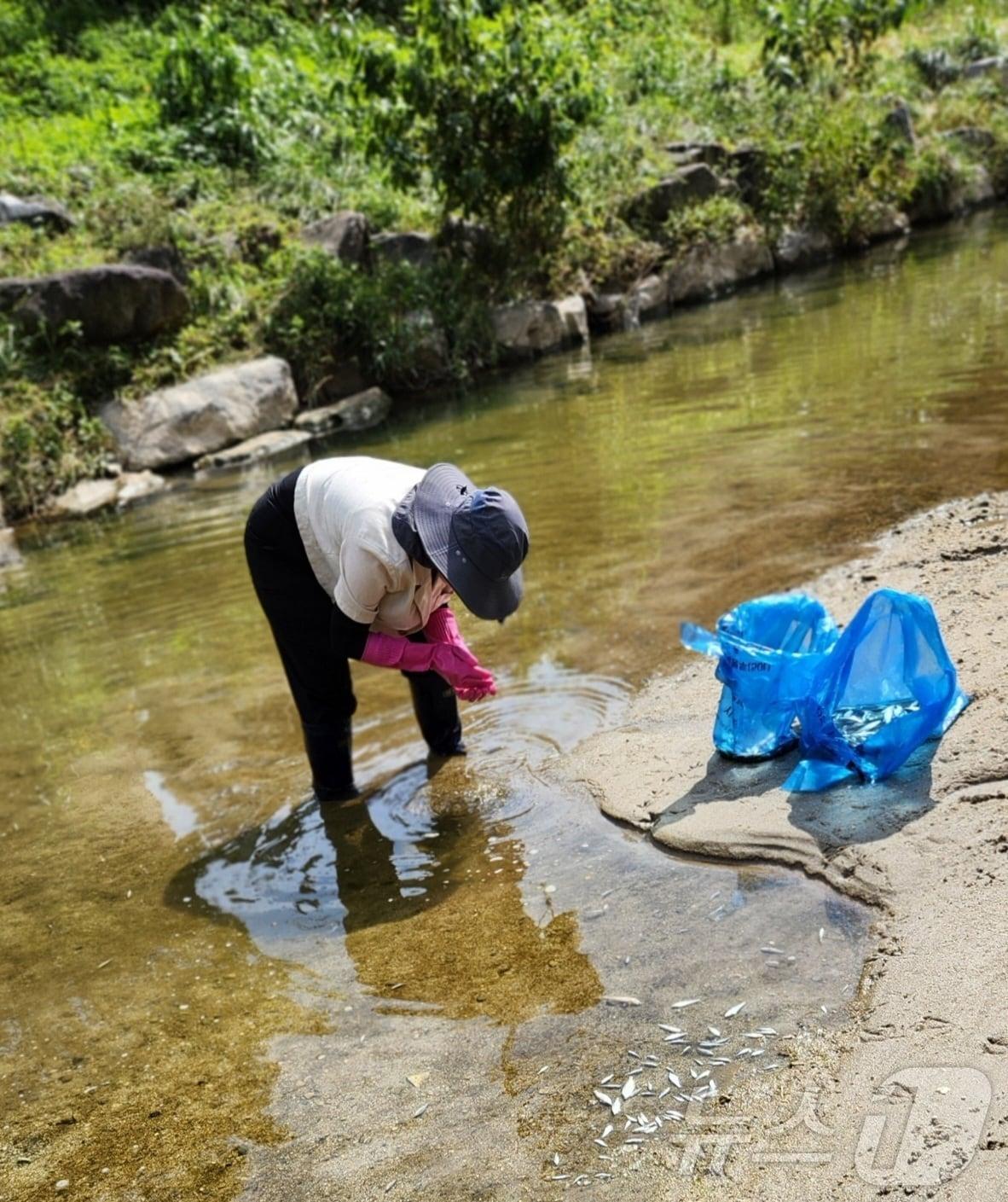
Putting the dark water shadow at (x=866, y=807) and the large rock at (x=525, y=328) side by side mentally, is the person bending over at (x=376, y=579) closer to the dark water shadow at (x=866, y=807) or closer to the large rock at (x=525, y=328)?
the dark water shadow at (x=866, y=807)

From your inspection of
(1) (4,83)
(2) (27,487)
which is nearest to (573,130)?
(2) (27,487)

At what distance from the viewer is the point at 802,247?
15562mm

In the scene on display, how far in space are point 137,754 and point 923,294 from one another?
928 centimetres

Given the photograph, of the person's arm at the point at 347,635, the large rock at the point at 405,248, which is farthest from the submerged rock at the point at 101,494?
the person's arm at the point at 347,635

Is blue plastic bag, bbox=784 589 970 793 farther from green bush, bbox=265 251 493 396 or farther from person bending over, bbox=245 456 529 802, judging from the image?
green bush, bbox=265 251 493 396

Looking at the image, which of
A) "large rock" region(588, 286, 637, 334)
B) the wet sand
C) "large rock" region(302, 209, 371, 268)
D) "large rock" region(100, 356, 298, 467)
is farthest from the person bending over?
"large rock" region(588, 286, 637, 334)

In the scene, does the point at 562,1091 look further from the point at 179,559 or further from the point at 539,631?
the point at 179,559

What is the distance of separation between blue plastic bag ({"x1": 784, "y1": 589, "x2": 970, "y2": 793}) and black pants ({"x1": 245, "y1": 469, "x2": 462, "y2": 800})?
124 cm

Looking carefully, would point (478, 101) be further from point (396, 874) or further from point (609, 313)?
point (396, 874)

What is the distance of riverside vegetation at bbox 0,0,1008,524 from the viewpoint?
11578 mm

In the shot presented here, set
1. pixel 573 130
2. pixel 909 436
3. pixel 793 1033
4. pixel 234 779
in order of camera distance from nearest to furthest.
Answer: pixel 793 1033 < pixel 234 779 < pixel 909 436 < pixel 573 130

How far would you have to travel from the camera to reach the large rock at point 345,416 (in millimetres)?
10977

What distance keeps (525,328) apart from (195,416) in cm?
391

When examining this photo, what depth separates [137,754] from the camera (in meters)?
4.62
